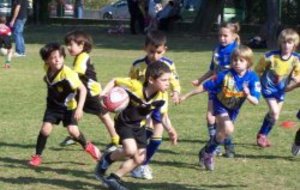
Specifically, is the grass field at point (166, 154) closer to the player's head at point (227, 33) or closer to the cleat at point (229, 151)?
the cleat at point (229, 151)

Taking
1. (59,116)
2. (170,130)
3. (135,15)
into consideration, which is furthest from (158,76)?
(135,15)

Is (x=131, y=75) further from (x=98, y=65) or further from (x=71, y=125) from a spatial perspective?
(x=98, y=65)

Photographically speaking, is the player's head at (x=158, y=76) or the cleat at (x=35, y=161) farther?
the cleat at (x=35, y=161)

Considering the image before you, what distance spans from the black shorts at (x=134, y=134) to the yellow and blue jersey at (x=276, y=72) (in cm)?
268

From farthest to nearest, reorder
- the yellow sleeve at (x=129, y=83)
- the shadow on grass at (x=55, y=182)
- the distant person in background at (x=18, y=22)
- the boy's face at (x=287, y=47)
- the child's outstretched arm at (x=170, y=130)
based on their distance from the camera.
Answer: the distant person in background at (x=18, y=22) < the boy's face at (x=287, y=47) < the child's outstretched arm at (x=170, y=130) < the shadow on grass at (x=55, y=182) < the yellow sleeve at (x=129, y=83)

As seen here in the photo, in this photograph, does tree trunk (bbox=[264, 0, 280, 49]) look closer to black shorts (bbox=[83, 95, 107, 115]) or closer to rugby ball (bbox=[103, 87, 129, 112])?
black shorts (bbox=[83, 95, 107, 115])

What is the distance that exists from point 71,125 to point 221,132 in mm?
1584

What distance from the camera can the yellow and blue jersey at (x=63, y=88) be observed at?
7.84 metres

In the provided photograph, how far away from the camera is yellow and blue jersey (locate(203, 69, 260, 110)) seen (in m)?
7.88

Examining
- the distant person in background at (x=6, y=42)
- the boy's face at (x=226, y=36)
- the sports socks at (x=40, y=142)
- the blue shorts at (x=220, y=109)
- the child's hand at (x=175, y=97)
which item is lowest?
the distant person in background at (x=6, y=42)

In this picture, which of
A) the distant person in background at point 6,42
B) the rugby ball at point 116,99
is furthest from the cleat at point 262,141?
the distant person in background at point 6,42

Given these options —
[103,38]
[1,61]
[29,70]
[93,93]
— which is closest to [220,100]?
[93,93]

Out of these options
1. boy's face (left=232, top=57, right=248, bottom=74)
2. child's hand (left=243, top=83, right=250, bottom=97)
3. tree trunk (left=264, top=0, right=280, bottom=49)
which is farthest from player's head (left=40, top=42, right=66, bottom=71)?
tree trunk (left=264, top=0, right=280, bottom=49)

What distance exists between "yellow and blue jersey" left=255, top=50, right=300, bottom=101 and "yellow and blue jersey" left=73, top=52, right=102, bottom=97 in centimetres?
204
